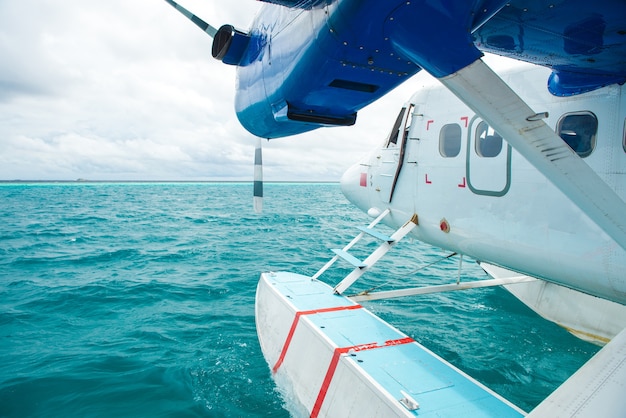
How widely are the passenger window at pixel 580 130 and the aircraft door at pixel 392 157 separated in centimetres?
289

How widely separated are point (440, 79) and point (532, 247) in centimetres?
341

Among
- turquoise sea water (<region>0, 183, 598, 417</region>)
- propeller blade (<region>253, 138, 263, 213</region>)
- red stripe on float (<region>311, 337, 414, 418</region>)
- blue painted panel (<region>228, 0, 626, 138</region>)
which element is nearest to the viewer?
blue painted panel (<region>228, 0, 626, 138</region>)

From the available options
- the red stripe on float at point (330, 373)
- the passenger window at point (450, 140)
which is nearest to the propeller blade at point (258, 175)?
the passenger window at point (450, 140)

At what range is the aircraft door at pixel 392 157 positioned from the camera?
7375 mm

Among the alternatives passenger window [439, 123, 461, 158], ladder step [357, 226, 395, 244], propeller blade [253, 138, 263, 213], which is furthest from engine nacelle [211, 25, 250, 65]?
ladder step [357, 226, 395, 244]

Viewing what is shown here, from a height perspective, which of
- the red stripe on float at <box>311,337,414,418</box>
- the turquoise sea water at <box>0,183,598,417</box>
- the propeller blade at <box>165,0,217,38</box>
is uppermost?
the propeller blade at <box>165,0,217,38</box>

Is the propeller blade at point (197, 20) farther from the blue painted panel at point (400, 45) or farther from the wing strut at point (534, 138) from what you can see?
the wing strut at point (534, 138)

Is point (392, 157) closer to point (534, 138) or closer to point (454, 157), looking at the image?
point (454, 157)

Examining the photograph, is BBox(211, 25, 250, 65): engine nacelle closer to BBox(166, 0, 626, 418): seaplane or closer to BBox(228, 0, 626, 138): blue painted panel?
BBox(166, 0, 626, 418): seaplane

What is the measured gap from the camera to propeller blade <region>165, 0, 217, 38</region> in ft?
19.1

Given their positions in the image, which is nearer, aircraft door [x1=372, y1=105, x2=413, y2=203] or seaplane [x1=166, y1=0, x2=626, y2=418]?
seaplane [x1=166, y1=0, x2=626, y2=418]

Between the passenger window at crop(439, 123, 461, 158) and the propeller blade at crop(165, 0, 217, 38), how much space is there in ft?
14.2

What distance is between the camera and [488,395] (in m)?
4.60

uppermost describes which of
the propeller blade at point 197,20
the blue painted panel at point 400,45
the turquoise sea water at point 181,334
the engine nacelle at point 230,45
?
the propeller blade at point 197,20
